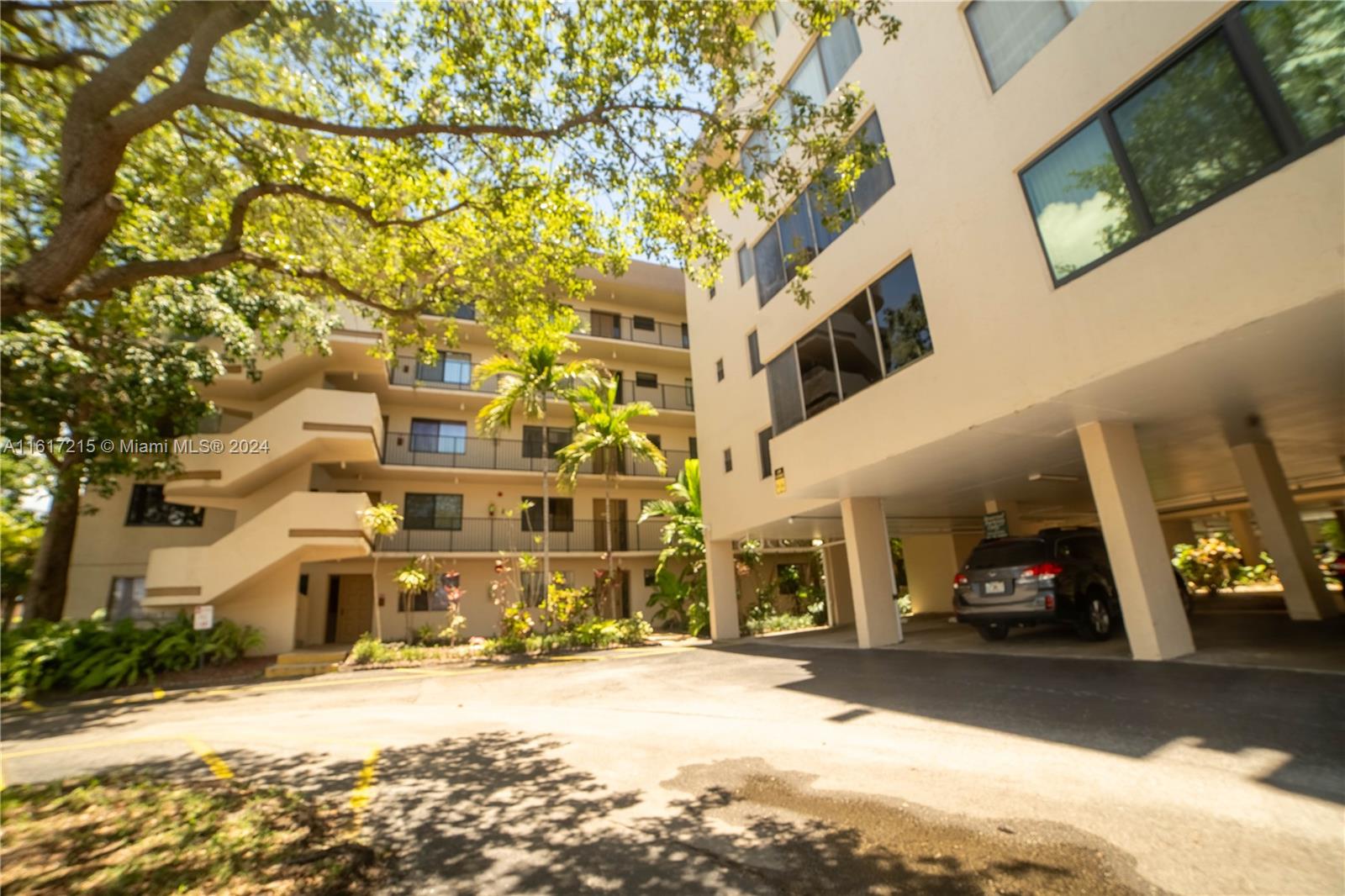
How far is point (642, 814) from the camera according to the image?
3824mm

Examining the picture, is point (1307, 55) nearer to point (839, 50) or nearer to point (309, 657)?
point (839, 50)

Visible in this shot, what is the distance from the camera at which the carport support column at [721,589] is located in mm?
16938

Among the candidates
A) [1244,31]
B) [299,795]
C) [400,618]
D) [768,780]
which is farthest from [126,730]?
[1244,31]

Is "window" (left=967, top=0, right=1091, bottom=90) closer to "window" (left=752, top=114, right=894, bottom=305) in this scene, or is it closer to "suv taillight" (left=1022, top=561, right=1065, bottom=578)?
"window" (left=752, top=114, right=894, bottom=305)

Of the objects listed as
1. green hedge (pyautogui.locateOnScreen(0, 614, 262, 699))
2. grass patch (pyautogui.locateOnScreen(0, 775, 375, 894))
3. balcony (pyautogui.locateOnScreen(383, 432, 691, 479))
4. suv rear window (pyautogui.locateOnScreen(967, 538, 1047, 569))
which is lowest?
grass patch (pyautogui.locateOnScreen(0, 775, 375, 894))

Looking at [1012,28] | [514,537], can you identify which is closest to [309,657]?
[514,537]

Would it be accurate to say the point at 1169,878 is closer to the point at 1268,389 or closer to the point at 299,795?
the point at 299,795

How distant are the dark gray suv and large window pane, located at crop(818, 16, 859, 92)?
9.32m

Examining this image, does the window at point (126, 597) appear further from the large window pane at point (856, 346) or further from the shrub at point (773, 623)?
the large window pane at point (856, 346)

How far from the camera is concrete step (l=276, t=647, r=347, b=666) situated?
14.6m

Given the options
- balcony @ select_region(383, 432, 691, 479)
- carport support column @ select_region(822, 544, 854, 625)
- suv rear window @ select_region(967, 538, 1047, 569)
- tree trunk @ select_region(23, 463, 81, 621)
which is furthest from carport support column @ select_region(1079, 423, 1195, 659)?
tree trunk @ select_region(23, 463, 81, 621)

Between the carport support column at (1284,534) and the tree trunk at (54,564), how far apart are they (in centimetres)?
2522

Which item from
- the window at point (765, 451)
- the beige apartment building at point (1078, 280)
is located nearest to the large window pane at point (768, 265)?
the beige apartment building at point (1078, 280)

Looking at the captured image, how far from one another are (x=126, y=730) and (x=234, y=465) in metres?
9.81
